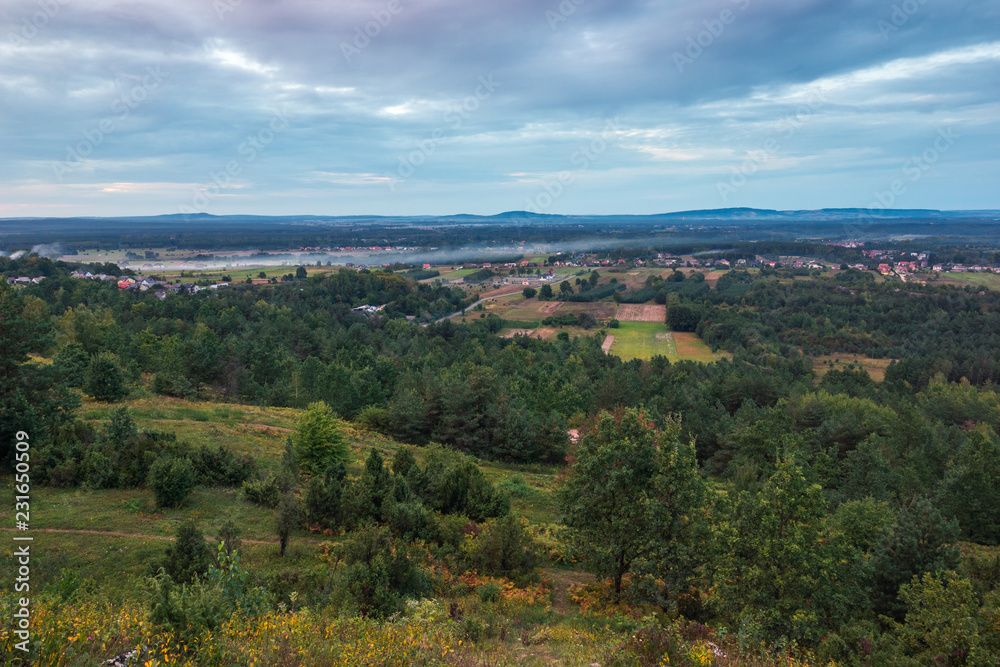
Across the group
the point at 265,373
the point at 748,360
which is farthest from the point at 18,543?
the point at 748,360

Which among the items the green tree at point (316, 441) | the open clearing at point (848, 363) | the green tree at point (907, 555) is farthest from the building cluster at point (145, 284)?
the open clearing at point (848, 363)

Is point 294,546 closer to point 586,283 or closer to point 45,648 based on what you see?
point 45,648

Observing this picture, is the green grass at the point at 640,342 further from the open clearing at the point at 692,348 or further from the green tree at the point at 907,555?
the green tree at the point at 907,555

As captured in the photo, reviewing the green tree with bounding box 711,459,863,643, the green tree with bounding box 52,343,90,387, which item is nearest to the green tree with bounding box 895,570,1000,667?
the green tree with bounding box 711,459,863,643

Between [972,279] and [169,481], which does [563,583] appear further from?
[972,279]

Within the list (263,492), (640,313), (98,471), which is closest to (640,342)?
(640,313)

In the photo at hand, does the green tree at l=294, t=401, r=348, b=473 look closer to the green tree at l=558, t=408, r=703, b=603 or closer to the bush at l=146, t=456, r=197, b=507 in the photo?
the bush at l=146, t=456, r=197, b=507
